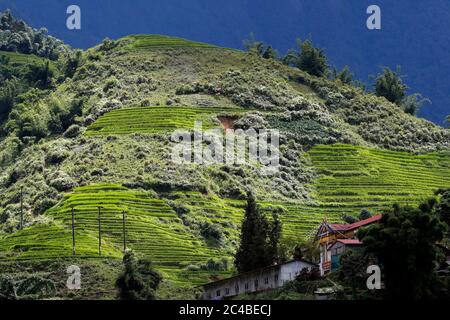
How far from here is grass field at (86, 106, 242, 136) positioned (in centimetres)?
13600

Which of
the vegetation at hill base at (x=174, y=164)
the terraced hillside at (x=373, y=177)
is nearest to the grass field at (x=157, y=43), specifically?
the vegetation at hill base at (x=174, y=164)

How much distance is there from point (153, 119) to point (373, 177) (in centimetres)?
2465

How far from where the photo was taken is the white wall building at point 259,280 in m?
84.9

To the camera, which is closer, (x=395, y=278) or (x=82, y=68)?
(x=395, y=278)

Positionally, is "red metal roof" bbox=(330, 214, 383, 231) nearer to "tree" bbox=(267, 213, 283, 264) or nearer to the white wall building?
"tree" bbox=(267, 213, 283, 264)

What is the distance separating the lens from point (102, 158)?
128 m

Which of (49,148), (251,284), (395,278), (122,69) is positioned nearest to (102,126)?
(49,148)

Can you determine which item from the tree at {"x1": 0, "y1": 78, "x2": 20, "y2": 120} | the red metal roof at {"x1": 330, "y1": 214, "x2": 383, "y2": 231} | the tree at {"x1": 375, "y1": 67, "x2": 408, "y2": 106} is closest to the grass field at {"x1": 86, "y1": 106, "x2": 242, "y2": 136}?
the tree at {"x1": 0, "y1": 78, "x2": 20, "y2": 120}

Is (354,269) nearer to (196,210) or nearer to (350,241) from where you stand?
(350,241)

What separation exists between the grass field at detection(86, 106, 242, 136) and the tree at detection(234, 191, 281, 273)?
4453 centimetres
